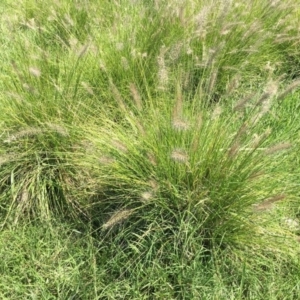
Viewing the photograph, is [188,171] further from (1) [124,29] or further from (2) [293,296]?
(1) [124,29]

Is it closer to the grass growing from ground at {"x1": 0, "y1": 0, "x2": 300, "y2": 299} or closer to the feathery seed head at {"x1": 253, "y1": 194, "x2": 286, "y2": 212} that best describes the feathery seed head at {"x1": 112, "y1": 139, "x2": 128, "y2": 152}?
the grass growing from ground at {"x1": 0, "y1": 0, "x2": 300, "y2": 299}

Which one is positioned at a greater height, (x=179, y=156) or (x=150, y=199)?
(x=179, y=156)

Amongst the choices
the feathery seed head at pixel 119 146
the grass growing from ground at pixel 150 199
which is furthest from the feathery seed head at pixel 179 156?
the feathery seed head at pixel 119 146

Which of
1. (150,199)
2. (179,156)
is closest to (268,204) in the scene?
(179,156)

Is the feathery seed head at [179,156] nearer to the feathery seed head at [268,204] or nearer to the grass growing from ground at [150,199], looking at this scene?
the grass growing from ground at [150,199]

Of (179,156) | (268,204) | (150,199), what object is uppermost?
(179,156)

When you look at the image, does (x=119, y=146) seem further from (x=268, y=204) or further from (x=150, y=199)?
(x=268, y=204)

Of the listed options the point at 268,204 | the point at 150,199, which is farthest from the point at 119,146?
the point at 268,204

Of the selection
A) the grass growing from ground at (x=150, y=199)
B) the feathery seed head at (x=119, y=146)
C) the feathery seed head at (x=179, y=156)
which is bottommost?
the grass growing from ground at (x=150, y=199)

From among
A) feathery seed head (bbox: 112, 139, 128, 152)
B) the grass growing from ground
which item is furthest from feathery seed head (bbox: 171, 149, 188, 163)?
feathery seed head (bbox: 112, 139, 128, 152)

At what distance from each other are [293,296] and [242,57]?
1761mm

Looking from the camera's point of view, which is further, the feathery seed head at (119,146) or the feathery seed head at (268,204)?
the feathery seed head at (119,146)

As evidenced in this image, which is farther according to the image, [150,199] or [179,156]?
[150,199]

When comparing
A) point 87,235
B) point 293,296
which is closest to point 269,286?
point 293,296
